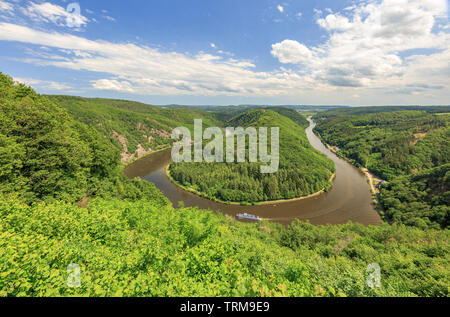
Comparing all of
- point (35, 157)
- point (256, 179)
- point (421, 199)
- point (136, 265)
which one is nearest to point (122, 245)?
point (136, 265)

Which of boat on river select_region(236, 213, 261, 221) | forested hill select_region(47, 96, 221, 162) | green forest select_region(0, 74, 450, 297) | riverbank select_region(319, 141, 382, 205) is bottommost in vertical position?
boat on river select_region(236, 213, 261, 221)

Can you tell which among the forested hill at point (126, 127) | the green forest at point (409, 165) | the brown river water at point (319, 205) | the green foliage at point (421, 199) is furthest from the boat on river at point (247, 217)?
the forested hill at point (126, 127)

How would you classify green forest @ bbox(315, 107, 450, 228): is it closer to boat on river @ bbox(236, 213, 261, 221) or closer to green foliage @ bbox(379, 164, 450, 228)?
green foliage @ bbox(379, 164, 450, 228)

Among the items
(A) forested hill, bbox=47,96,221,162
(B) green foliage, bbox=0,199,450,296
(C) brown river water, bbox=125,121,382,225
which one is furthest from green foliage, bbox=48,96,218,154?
(B) green foliage, bbox=0,199,450,296

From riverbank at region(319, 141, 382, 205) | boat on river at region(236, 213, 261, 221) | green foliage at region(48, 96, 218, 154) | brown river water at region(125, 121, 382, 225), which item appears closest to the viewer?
boat on river at region(236, 213, 261, 221)
